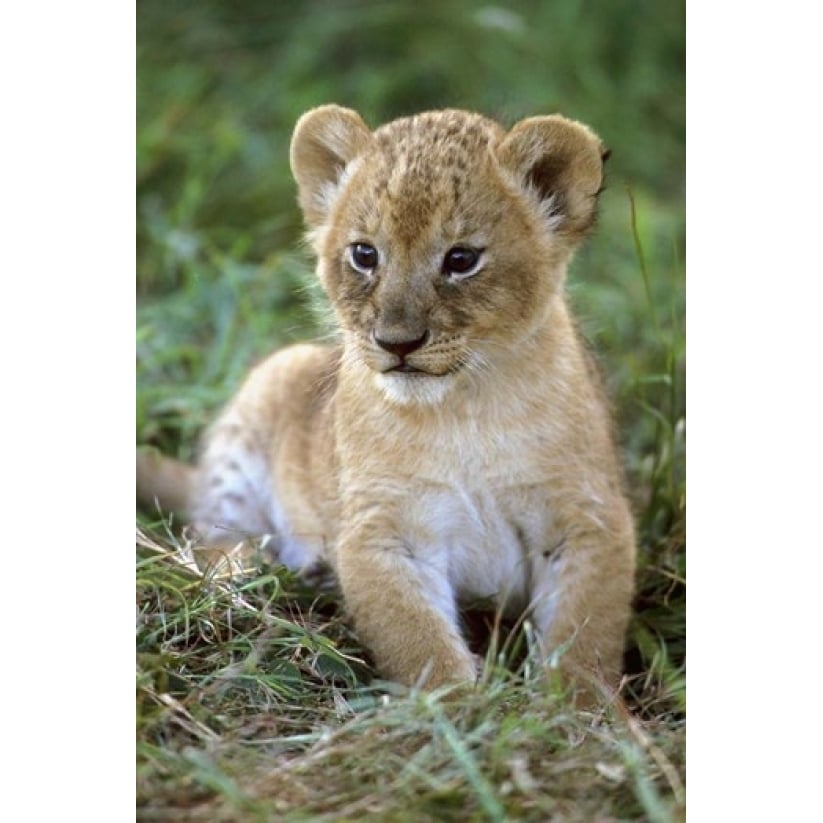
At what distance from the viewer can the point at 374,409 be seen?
4883 millimetres

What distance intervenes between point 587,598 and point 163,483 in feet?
6.99

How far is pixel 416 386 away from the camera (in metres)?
4.48

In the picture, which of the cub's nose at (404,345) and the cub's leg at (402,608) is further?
the cub's leg at (402,608)

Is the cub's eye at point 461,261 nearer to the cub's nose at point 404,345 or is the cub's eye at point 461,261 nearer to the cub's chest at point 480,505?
the cub's nose at point 404,345

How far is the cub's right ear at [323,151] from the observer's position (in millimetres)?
4758

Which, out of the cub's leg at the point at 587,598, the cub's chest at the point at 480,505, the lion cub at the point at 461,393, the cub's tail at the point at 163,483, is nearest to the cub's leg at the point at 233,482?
the cub's tail at the point at 163,483

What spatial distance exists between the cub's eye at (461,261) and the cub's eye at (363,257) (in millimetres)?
230

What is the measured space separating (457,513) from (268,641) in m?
0.69

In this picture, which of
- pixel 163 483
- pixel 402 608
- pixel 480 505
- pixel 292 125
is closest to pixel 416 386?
pixel 480 505

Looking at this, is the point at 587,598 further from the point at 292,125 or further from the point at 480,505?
the point at 292,125

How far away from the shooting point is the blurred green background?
23.1 ft

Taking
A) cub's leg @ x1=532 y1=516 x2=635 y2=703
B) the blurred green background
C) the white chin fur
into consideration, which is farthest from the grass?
the white chin fur
